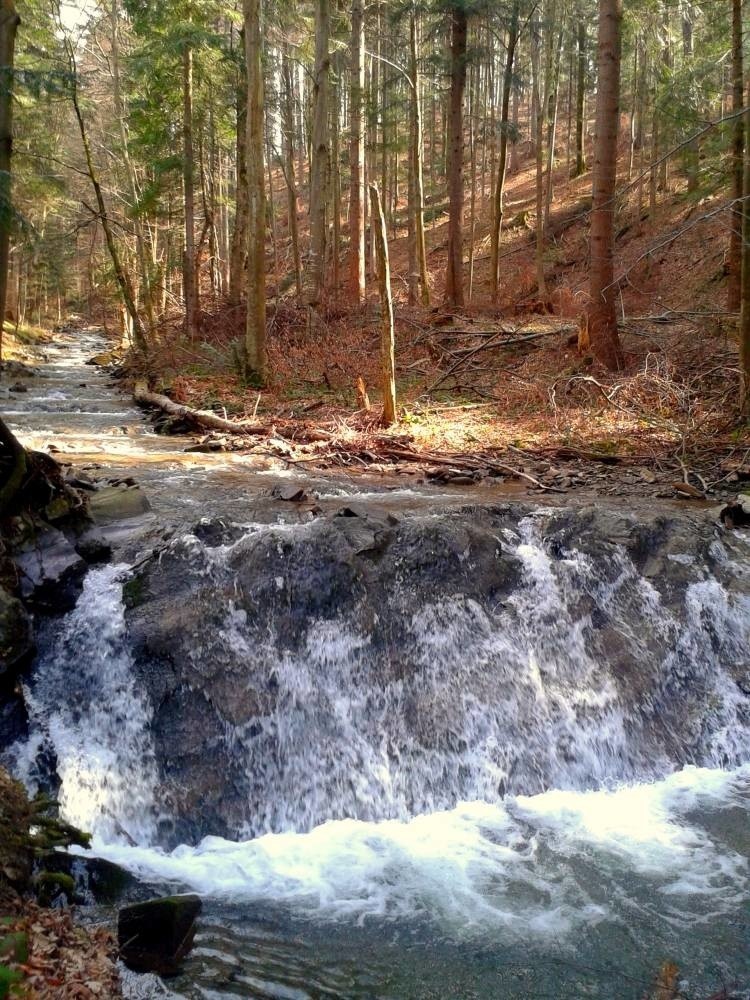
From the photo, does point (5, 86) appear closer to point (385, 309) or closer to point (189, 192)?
point (385, 309)

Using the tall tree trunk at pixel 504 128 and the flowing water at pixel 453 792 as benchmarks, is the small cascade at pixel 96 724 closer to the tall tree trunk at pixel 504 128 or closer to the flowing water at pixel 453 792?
the flowing water at pixel 453 792

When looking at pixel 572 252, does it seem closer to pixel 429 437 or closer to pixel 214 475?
pixel 429 437

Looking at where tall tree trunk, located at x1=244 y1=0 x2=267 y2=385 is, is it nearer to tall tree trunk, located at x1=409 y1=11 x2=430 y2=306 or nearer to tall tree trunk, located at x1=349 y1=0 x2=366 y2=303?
tall tree trunk, located at x1=349 y1=0 x2=366 y2=303

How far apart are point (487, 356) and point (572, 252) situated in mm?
14499

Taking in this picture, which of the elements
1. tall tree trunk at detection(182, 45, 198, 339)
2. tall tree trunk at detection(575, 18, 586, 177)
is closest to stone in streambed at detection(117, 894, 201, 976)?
tall tree trunk at detection(182, 45, 198, 339)

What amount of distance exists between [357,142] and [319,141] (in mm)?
3350

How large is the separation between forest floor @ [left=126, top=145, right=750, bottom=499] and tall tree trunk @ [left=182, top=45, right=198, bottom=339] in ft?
1.91

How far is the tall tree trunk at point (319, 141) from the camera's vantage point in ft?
56.7

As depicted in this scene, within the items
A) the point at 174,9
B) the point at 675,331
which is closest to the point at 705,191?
the point at 675,331

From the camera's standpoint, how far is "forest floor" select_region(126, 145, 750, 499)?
410 inches

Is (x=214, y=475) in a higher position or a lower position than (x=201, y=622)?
higher

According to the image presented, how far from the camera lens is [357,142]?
20.7m

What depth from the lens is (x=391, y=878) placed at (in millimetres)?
4746

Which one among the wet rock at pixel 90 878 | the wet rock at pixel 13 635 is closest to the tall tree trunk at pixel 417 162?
the wet rock at pixel 13 635
